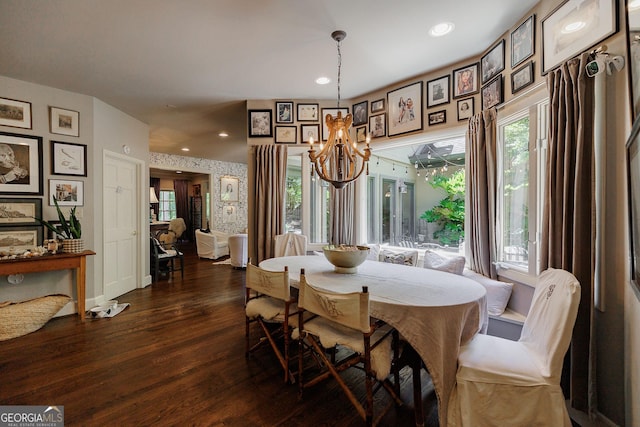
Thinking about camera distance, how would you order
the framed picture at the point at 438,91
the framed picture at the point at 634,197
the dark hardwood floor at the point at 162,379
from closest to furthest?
the framed picture at the point at 634,197
the dark hardwood floor at the point at 162,379
the framed picture at the point at 438,91

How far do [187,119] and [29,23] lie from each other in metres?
2.47

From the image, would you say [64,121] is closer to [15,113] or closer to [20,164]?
[15,113]

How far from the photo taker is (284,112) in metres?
3.84

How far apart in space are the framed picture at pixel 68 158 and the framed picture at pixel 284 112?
2544mm

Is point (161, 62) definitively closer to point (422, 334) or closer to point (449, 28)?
point (449, 28)

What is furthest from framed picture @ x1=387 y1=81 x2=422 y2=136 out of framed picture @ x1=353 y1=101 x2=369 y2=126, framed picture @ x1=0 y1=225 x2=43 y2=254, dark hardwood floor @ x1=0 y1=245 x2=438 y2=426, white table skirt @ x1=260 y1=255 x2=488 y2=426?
framed picture @ x1=0 y1=225 x2=43 y2=254

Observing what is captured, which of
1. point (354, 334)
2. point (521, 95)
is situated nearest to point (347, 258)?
point (354, 334)

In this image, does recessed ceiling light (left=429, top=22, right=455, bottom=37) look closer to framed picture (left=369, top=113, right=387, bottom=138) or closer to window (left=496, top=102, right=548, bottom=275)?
window (left=496, top=102, right=548, bottom=275)

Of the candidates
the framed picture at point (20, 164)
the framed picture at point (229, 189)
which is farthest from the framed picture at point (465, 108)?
the framed picture at point (229, 189)

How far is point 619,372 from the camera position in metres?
1.45

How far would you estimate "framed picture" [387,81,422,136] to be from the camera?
10.4ft

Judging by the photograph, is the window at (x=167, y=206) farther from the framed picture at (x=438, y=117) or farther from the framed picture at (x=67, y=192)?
the framed picture at (x=438, y=117)

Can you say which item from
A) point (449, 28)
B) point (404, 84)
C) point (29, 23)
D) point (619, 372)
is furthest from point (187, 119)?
point (619, 372)

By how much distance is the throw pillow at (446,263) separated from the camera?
263 centimetres
